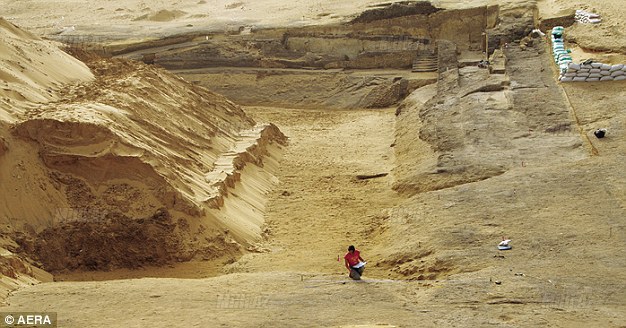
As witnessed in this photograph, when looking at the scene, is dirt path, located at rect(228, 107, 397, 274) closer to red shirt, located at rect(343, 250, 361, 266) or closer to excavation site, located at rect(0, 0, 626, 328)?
excavation site, located at rect(0, 0, 626, 328)

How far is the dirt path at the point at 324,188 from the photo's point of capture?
12.5m

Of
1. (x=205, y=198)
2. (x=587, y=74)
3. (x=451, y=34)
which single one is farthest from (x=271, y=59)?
(x=205, y=198)

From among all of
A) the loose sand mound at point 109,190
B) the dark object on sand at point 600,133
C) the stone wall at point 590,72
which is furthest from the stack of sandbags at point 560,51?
the loose sand mound at point 109,190

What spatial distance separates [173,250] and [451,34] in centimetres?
1341

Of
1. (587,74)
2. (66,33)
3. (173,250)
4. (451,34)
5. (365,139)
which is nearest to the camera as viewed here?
(173,250)

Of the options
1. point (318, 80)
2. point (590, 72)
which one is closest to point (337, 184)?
point (590, 72)

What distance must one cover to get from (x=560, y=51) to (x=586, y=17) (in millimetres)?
2240

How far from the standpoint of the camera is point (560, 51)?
18.7m

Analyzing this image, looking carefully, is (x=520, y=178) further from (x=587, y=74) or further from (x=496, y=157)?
(x=587, y=74)

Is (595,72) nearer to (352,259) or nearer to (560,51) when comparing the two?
(560,51)

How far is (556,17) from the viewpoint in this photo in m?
21.2

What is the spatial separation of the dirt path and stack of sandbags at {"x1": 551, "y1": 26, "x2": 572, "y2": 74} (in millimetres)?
3780

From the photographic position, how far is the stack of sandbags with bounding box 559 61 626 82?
55.4 feet

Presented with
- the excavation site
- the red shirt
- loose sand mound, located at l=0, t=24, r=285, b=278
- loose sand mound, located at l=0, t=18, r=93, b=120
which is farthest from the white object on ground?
loose sand mound, located at l=0, t=18, r=93, b=120
